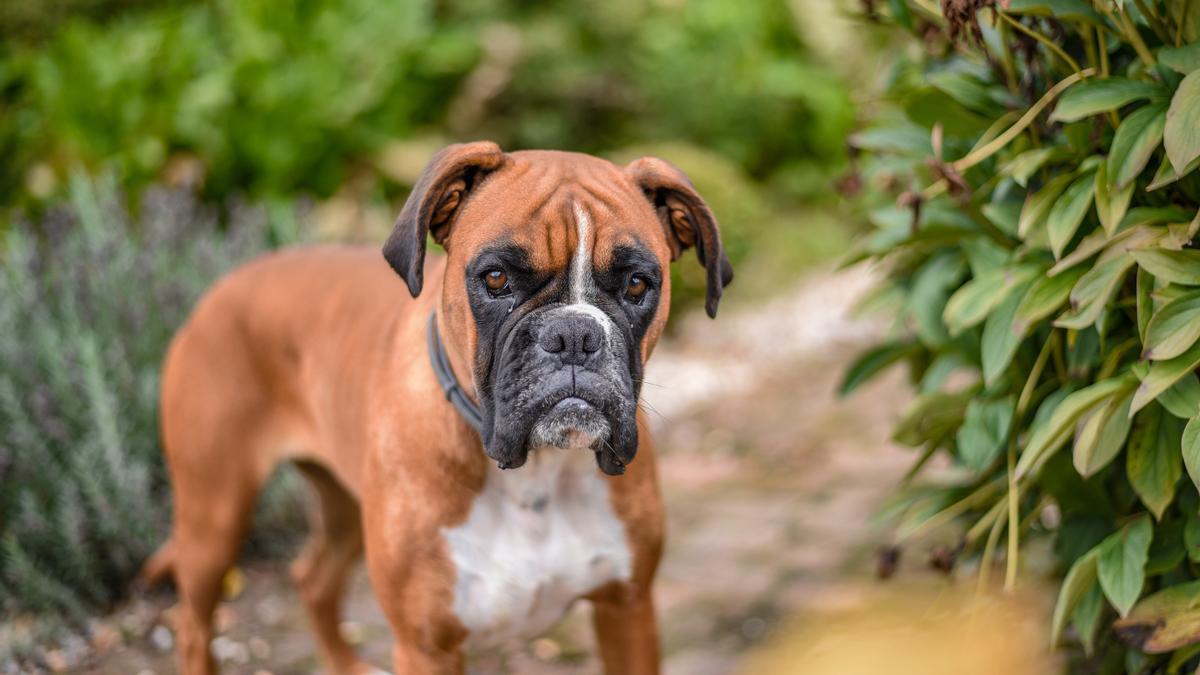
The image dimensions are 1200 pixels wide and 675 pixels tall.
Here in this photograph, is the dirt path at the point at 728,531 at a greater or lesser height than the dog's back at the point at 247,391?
lesser

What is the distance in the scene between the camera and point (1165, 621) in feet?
8.29

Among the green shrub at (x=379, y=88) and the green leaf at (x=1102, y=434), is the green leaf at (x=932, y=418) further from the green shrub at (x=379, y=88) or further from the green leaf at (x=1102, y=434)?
the green shrub at (x=379, y=88)

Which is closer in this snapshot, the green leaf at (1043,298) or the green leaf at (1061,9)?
the green leaf at (1061,9)

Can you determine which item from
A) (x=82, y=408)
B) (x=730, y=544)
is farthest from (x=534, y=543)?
(x=82, y=408)

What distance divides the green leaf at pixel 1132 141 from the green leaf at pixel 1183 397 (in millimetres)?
428

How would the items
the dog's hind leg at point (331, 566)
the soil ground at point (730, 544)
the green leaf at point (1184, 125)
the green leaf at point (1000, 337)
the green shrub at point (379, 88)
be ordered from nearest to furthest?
the green leaf at point (1184, 125) < the green leaf at point (1000, 337) < the dog's hind leg at point (331, 566) < the soil ground at point (730, 544) < the green shrub at point (379, 88)

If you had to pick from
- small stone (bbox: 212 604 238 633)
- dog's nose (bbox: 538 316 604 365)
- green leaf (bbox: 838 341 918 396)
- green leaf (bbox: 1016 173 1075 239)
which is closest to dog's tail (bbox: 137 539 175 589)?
small stone (bbox: 212 604 238 633)

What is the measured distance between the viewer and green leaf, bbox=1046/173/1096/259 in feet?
8.12

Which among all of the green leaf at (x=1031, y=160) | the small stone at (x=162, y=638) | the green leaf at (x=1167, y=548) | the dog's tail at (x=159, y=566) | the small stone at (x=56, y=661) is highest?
the green leaf at (x=1031, y=160)


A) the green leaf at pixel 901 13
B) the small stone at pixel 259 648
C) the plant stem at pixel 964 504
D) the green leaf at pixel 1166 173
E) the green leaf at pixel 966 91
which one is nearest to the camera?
the green leaf at pixel 1166 173

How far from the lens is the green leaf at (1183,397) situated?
2.35 meters

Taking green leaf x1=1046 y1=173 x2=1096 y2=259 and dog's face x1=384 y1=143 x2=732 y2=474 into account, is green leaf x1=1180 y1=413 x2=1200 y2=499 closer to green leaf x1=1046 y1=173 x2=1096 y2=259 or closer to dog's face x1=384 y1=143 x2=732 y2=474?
green leaf x1=1046 y1=173 x2=1096 y2=259

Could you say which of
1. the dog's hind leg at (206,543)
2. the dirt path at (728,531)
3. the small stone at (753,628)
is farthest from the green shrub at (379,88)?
the small stone at (753,628)

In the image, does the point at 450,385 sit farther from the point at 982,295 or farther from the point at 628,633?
the point at 982,295
